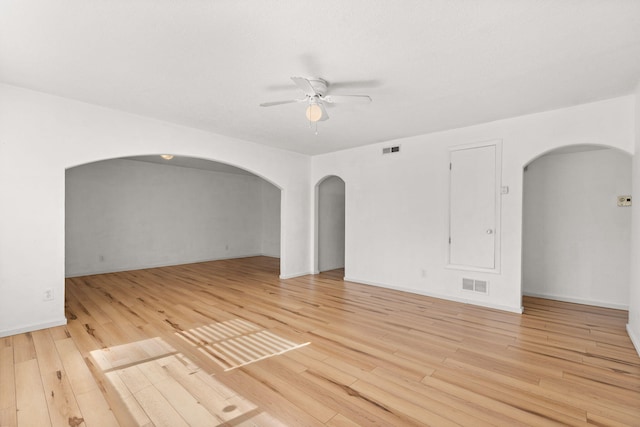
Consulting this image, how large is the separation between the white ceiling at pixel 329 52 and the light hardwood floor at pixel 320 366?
2.84 meters

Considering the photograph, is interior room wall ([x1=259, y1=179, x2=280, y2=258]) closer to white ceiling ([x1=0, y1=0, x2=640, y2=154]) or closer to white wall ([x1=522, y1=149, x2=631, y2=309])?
white ceiling ([x1=0, y1=0, x2=640, y2=154])

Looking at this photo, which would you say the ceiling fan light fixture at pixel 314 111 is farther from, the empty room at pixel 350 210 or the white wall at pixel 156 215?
the white wall at pixel 156 215

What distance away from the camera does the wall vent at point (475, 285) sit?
4.55 m

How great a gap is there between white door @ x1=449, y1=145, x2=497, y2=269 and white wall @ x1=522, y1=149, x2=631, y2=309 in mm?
1377

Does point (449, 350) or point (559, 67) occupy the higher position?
point (559, 67)

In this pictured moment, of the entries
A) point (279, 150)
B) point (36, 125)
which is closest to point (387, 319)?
point (279, 150)

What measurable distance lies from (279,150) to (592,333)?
5808mm

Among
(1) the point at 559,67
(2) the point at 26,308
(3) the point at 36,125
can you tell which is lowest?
(2) the point at 26,308

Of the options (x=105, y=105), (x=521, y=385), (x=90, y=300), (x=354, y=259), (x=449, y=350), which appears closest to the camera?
(x=521, y=385)

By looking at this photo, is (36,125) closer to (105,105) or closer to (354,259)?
(105,105)

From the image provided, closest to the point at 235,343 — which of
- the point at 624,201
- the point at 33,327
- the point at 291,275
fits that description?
the point at 33,327

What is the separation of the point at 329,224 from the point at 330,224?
4 centimetres

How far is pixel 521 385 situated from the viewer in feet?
7.93

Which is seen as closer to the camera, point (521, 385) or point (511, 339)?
point (521, 385)
